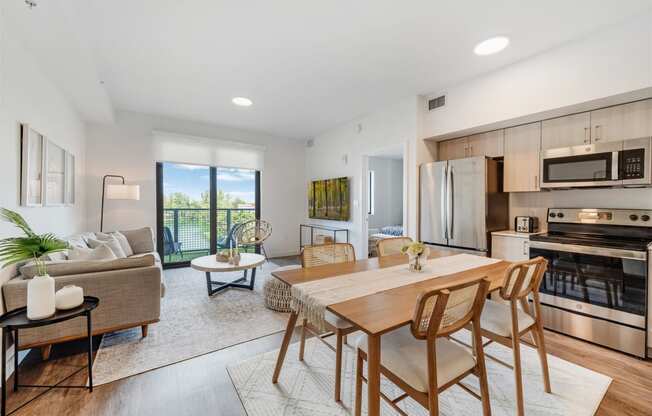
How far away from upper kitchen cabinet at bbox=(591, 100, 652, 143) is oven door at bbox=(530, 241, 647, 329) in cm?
101

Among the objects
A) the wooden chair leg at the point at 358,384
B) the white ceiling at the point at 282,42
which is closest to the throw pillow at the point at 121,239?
the white ceiling at the point at 282,42

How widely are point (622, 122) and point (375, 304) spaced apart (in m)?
2.85

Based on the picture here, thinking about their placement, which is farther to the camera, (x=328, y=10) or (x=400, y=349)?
(x=328, y=10)

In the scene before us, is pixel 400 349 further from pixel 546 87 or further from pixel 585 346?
pixel 546 87

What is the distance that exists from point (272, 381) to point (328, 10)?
8.71ft

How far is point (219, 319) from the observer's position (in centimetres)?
284

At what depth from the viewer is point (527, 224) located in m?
3.00

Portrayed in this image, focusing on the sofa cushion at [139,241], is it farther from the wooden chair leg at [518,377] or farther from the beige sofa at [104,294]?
the wooden chair leg at [518,377]

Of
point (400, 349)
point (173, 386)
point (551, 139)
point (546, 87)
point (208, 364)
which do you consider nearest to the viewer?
point (400, 349)

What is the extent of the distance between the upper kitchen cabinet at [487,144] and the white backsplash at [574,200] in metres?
0.55

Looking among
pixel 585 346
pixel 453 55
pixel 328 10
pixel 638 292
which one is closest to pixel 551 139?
pixel 453 55

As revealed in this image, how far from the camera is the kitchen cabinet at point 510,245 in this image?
9.29ft

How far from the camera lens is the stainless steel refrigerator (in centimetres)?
306

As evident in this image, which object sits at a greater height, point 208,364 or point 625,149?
point 625,149
